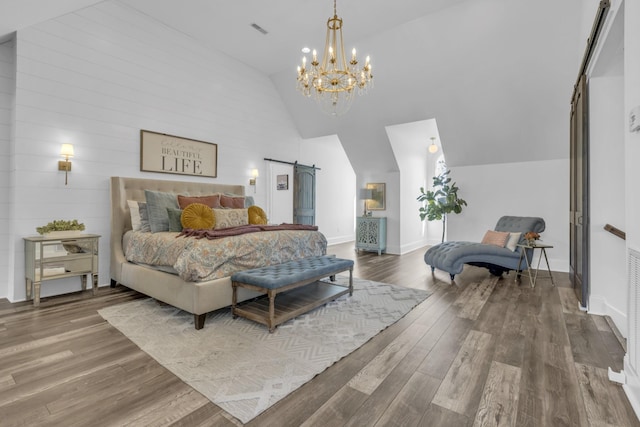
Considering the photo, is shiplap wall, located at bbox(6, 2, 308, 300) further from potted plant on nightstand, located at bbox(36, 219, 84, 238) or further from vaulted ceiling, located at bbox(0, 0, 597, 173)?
vaulted ceiling, located at bbox(0, 0, 597, 173)

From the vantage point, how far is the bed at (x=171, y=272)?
275 cm

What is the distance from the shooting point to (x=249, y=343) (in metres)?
2.43

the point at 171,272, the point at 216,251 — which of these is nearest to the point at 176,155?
the point at 171,272

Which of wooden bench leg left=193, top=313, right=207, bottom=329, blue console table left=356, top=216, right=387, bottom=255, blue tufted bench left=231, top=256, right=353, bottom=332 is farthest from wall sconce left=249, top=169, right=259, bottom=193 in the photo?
wooden bench leg left=193, top=313, right=207, bottom=329

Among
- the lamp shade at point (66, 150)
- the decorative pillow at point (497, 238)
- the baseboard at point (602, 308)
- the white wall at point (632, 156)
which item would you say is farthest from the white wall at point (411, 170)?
the lamp shade at point (66, 150)

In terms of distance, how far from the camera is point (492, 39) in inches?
170

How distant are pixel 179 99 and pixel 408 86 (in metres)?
3.80

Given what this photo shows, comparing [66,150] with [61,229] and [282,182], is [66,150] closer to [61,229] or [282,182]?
[61,229]

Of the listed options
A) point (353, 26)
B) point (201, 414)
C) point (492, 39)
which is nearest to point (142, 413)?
point (201, 414)

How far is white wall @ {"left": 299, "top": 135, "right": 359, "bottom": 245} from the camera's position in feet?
25.2

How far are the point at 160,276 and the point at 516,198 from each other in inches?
234

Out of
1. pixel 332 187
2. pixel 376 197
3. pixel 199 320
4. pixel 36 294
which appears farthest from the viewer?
pixel 332 187

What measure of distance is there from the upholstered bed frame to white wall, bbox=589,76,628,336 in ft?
11.2

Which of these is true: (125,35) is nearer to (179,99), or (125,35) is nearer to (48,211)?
(179,99)
